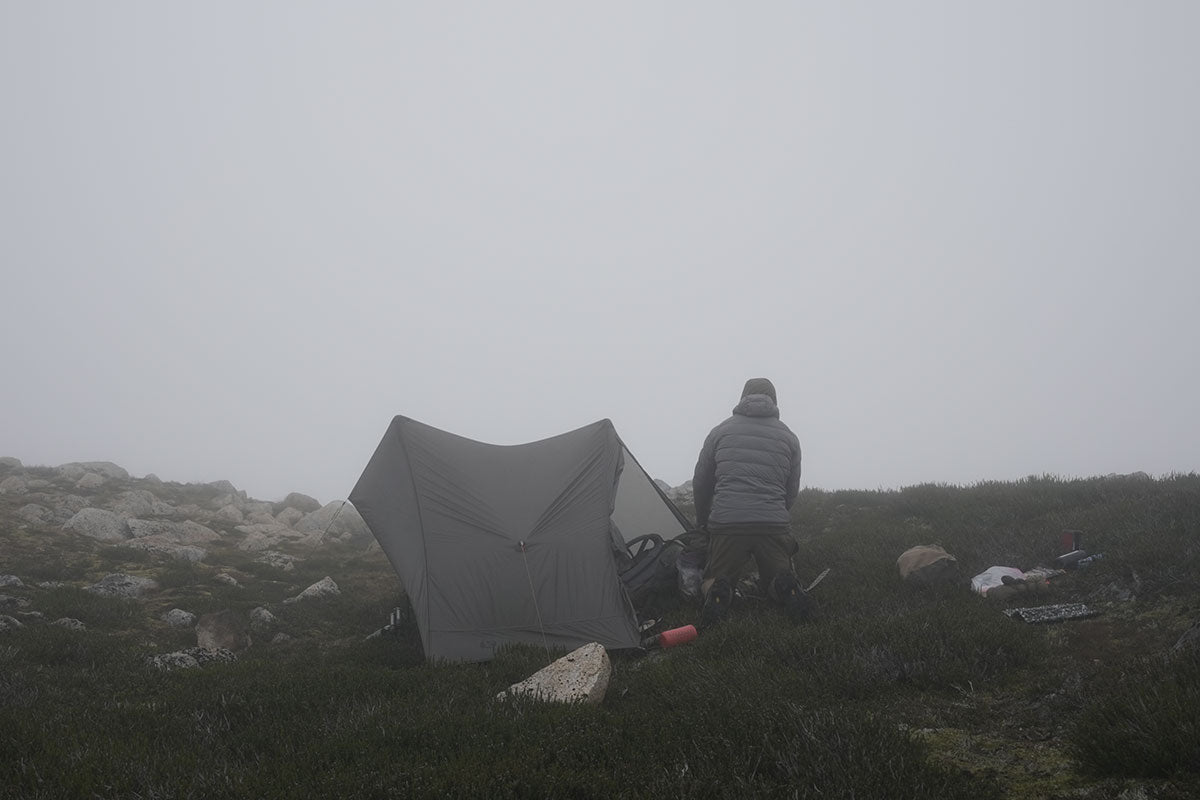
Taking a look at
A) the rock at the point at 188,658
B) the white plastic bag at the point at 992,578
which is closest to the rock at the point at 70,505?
the rock at the point at 188,658

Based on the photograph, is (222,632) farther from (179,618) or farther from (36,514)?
(36,514)

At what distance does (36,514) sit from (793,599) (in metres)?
14.4

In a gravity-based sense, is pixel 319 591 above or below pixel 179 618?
above

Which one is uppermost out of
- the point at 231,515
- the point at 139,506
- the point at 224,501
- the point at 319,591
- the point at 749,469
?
the point at 224,501

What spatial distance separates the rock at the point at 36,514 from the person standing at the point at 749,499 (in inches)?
506

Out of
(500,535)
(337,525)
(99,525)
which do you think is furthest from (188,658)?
(337,525)

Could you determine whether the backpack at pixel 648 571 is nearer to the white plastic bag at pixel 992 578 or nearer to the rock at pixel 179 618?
the white plastic bag at pixel 992 578

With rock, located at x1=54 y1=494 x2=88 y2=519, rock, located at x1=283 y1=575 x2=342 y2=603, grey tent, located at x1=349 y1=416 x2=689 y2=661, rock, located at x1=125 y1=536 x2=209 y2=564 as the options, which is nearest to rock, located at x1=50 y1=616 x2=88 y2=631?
rock, located at x1=283 y1=575 x2=342 y2=603

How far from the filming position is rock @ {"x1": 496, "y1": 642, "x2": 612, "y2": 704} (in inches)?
206

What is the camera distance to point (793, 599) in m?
7.61

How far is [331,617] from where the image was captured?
1005cm

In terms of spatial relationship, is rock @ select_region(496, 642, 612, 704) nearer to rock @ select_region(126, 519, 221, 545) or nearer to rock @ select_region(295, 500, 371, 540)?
rock @ select_region(126, 519, 221, 545)

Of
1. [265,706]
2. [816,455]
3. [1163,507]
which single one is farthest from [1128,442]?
Result: [265,706]

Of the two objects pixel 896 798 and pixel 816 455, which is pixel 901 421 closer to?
pixel 816 455
